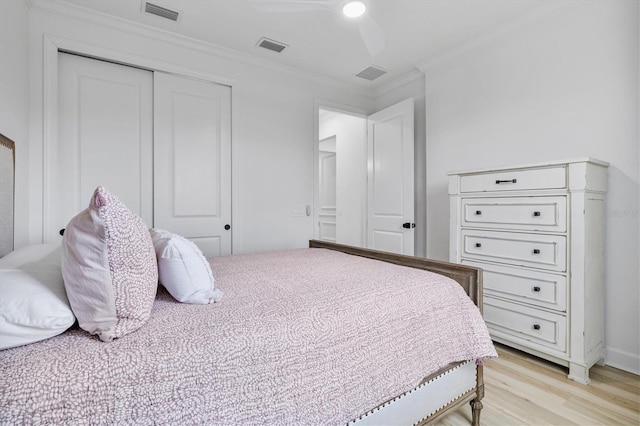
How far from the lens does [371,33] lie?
7.19ft

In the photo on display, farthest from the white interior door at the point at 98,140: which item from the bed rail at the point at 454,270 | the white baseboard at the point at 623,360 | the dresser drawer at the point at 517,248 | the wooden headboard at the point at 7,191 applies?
the white baseboard at the point at 623,360

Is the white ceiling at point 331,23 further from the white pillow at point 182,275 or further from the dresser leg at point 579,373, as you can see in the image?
the dresser leg at point 579,373

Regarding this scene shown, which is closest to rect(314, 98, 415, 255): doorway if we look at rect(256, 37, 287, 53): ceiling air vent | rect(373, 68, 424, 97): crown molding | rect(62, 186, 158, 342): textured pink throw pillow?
rect(373, 68, 424, 97): crown molding

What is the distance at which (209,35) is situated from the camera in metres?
2.69

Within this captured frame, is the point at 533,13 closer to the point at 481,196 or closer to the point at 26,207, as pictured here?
the point at 481,196

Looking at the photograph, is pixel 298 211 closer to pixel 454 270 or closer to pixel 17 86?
pixel 454 270

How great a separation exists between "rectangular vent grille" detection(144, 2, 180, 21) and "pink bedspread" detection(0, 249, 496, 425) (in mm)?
2153

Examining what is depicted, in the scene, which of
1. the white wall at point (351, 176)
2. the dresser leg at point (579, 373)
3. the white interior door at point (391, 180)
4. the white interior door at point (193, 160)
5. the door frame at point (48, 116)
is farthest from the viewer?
the white wall at point (351, 176)

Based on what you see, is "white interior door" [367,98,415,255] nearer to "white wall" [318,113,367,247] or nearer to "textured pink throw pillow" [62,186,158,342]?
"white wall" [318,113,367,247]

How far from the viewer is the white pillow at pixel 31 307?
0.73 meters

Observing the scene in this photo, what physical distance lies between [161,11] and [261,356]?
268 centimetres

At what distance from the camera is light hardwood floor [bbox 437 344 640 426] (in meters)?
1.56

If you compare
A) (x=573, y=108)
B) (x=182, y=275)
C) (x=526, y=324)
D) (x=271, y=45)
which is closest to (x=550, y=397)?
(x=526, y=324)

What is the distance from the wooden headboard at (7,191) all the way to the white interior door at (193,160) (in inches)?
36.8
